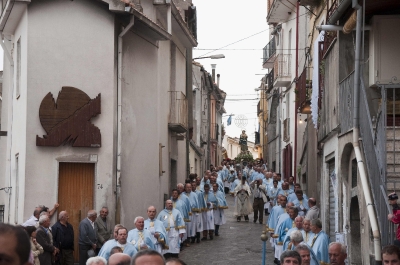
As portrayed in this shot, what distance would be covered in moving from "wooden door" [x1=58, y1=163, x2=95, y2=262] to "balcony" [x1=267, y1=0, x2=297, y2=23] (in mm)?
15572

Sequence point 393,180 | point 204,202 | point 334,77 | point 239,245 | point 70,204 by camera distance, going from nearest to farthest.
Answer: point 393,180 < point 334,77 < point 70,204 < point 239,245 < point 204,202

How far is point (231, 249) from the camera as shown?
930 inches

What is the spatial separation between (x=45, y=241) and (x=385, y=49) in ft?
23.5

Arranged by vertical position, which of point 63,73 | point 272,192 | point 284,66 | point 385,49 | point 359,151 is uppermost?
point 284,66

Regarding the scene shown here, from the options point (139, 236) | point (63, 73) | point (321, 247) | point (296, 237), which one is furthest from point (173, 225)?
point (296, 237)

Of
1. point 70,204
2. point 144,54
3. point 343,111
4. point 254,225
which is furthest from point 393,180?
point 254,225

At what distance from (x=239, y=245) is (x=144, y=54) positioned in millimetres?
6117

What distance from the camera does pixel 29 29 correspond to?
66.1 feet

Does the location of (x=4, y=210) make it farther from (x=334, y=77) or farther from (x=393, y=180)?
(x=393, y=180)

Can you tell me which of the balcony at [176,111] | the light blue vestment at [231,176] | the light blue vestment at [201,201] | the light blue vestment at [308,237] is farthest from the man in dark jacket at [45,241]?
the light blue vestment at [231,176]

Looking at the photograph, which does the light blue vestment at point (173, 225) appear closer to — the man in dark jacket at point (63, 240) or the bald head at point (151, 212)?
the bald head at point (151, 212)

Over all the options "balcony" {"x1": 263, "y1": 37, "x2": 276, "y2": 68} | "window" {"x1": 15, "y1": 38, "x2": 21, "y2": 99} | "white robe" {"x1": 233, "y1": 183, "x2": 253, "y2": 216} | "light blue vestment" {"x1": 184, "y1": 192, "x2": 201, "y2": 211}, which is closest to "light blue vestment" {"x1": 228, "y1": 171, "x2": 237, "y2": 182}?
"balcony" {"x1": 263, "y1": 37, "x2": 276, "y2": 68}

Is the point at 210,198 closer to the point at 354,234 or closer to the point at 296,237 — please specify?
the point at 354,234

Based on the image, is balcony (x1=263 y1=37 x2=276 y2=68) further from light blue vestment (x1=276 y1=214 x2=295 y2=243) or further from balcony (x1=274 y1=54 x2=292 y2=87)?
light blue vestment (x1=276 y1=214 x2=295 y2=243)
